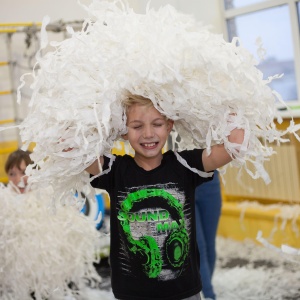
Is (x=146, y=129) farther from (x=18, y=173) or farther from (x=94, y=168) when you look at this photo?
(x=18, y=173)

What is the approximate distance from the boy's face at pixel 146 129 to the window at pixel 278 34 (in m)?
2.35

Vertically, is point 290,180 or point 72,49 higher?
point 72,49

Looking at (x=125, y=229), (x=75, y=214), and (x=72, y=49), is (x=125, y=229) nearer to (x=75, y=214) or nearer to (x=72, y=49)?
(x=72, y=49)

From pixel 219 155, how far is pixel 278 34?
8.26 ft

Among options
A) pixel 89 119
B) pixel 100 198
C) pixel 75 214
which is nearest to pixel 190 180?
pixel 89 119

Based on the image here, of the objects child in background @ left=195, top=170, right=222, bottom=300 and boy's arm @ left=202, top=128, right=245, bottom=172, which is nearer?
boy's arm @ left=202, top=128, right=245, bottom=172

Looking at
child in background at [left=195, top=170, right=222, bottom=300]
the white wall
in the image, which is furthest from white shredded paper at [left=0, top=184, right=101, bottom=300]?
the white wall

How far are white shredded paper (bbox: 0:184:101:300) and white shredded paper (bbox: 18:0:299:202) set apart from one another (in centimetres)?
86

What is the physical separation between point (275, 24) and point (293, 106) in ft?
1.98

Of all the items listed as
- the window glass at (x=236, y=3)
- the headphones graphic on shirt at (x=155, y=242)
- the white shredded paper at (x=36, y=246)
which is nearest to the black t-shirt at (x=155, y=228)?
the headphones graphic on shirt at (x=155, y=242)

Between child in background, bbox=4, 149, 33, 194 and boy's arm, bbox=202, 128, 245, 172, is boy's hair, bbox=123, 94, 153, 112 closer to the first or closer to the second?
boy's arm, bbox=202, 128, 245, 172

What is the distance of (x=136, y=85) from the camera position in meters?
1.49

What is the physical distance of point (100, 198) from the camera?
338 centimetres

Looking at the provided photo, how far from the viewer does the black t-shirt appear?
1572 millimetres
